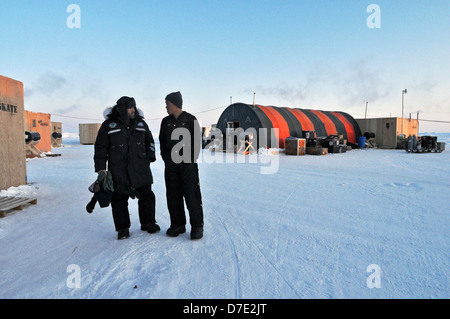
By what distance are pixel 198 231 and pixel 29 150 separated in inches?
622

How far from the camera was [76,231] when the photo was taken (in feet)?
11.7

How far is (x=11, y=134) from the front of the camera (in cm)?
589

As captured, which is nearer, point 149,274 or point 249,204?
point 149,274

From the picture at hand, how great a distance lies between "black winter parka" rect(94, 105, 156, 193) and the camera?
3.17 metres

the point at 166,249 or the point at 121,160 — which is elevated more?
the point at 121,160

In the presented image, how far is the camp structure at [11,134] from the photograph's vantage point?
567 cm

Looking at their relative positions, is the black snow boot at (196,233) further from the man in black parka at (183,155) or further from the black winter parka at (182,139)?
the black winter parka at (182,139)

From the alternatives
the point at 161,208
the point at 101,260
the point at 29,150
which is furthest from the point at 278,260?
the point at 29,150

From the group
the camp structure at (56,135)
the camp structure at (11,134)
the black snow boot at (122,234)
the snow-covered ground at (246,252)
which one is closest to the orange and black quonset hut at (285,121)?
the snow-covered ground at (246,252)

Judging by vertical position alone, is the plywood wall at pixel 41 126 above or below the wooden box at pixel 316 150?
above

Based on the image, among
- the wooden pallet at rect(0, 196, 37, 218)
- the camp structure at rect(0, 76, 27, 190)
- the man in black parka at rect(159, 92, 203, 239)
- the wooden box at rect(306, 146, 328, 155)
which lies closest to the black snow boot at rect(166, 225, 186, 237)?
the man in black parka at rect(159, 92, 203, 239)

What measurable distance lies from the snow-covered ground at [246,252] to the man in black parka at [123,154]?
0.48 meters

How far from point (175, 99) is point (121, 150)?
3.03 ft
